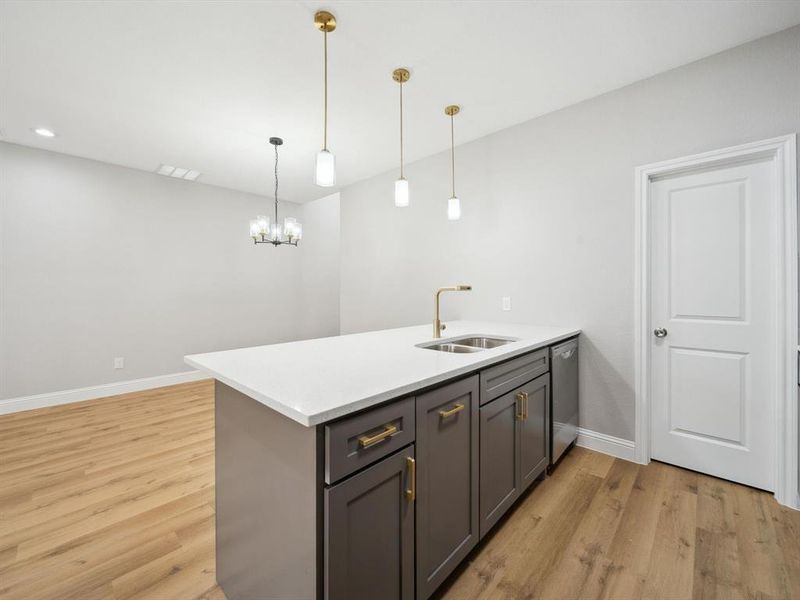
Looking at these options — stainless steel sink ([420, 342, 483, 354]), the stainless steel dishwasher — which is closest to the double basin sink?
stainless steel sink ([420, 342, 483, 354])

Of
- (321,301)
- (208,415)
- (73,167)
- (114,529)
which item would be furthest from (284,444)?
(321,301)

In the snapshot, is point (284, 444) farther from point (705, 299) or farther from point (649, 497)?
point (705, 299)

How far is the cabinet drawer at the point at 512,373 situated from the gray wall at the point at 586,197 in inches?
31.1

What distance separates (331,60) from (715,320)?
2989 mm

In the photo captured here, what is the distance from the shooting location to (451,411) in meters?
1.31

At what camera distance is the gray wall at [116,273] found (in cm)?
352

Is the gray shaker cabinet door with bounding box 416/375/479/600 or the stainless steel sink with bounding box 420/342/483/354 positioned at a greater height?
the stainless steel sink with bounding box 420/342/483/354

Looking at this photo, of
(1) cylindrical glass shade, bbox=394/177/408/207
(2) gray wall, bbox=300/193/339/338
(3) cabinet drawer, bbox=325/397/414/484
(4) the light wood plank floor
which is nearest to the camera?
(3) cabinet drawer, bbox=325/397/414/484

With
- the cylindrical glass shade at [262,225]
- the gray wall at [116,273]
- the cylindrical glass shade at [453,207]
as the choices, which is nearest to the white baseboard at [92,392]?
the gray wall at [116,273]

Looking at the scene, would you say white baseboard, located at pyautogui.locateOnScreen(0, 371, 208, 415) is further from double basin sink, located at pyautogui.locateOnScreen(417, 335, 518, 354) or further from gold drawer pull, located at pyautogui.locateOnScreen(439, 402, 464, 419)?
gold drawer pull, located at pyautogui.locateOnScreen(439, 402, 464, 419)

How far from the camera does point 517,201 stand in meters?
3.01

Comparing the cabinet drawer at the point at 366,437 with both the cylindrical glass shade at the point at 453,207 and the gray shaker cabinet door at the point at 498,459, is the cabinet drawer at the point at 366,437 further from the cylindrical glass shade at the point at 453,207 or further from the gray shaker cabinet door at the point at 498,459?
the cylindrical glass shade at the point at 453,207

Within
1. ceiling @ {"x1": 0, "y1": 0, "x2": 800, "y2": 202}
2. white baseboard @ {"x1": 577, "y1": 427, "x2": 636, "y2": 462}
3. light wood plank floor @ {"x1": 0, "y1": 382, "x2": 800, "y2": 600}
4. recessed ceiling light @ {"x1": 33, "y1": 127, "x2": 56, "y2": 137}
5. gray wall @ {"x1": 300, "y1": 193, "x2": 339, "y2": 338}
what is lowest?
light wood plank floor @ {"x1": 0, "y1": 382, "x2": 800, "y2": 600}

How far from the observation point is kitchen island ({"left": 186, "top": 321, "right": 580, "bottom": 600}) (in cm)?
92
